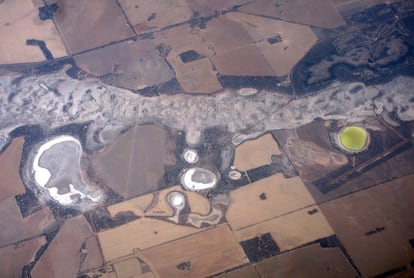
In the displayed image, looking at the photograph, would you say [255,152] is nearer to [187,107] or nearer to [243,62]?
[187,107]

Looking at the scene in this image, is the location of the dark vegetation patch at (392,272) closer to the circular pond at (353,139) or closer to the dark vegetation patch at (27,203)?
the circular pond at (353,139)

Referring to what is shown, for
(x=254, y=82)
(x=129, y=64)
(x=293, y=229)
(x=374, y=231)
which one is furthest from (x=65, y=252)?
(x=374, y=231)

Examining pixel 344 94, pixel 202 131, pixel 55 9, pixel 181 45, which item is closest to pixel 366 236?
pixel 344 94

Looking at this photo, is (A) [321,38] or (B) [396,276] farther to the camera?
(A) [321,38]

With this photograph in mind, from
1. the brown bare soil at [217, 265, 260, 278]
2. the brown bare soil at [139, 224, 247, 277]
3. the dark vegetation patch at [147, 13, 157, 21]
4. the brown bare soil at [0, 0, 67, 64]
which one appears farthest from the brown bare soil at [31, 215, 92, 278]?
the dark vegetation patch at [147, 13, 157, 21]

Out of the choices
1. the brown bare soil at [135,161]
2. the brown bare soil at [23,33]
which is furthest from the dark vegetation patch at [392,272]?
the brown bare soil at [23,33]

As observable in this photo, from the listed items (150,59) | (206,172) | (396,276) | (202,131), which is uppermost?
(150,59)

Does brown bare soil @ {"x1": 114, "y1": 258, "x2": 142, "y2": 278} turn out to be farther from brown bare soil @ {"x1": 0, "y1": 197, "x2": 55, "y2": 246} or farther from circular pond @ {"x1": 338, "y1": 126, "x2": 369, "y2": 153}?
circular pond @ {"x1": 338, "y1": 126, "x2": 369, "y2": 153}

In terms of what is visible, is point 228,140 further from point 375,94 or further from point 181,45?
point 375,94
